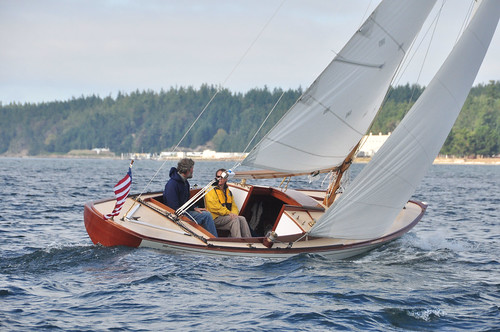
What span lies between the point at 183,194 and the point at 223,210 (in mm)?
852

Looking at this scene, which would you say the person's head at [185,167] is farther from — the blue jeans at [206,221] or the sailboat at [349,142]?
the blue jeans at [206,221]

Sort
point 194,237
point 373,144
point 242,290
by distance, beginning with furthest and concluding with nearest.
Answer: point 373,144 < point 194,237 < point 242,290

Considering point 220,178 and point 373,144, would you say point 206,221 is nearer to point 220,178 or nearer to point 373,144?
point 220,178

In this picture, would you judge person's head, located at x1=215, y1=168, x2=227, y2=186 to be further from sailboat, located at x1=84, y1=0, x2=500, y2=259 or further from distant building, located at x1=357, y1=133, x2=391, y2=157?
distant building, located at x1=357, y1=133, x2=391, y2=157

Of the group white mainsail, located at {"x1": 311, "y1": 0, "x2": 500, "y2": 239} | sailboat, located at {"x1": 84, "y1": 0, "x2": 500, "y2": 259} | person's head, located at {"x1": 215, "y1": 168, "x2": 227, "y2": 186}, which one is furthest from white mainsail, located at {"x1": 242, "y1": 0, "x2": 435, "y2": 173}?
white mainsail, located at {"x1": 311, "y1": 0, "x2": 500, "y2": 239}

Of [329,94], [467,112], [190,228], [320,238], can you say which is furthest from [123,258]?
[467,112]

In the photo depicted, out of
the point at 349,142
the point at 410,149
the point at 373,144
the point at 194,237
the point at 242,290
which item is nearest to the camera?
the point at 242,290

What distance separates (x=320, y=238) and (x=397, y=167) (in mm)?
2085

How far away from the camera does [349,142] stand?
12805 millimetres

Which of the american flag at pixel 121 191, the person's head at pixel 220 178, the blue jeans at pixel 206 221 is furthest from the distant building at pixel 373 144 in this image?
the american flag at pixel 121 191

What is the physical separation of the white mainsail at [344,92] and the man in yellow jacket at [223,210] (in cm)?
101

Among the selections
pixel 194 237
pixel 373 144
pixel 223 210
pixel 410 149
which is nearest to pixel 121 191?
pixel 194 237

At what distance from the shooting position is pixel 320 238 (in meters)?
12.4

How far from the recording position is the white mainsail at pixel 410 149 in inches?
451
